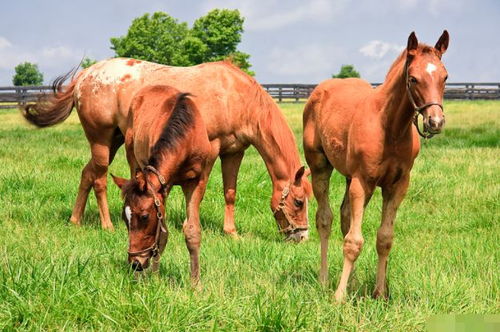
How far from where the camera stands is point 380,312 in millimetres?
3736

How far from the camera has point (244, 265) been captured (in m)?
4.82

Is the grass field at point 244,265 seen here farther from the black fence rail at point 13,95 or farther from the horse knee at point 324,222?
the black fence rail at point 13,95

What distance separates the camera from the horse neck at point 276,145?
6793 mm

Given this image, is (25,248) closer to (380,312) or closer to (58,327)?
(58,327)

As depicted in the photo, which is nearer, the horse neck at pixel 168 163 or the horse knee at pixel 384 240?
the horse knee at pixel 384 240

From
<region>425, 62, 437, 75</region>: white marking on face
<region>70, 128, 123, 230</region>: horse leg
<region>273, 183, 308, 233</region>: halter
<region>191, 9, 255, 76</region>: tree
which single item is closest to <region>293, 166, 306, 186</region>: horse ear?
<region>273, 183, 308, 233</region>: halter

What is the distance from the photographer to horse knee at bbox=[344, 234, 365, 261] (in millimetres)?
4184

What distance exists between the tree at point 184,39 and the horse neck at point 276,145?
4000cm

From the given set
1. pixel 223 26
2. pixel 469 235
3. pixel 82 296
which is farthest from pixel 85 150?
pixel 223 26

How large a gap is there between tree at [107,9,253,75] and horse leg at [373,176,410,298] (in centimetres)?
4262

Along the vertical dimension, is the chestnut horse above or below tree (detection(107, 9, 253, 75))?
below

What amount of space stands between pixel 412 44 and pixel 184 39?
47464mm

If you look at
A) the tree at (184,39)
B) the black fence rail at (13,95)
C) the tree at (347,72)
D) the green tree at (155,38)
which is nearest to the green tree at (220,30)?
the tree at (184,39)

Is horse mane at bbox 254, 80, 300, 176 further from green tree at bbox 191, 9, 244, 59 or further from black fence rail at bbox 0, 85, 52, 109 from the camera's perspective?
green tree at bbox 191, 9, 244, 59
